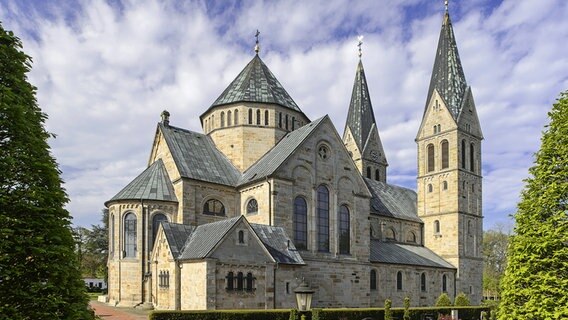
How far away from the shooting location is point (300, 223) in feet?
119

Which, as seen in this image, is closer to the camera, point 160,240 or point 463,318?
point 160,240

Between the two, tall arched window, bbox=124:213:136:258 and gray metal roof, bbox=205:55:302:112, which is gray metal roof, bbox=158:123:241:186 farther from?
tall arched window, bbox=124:213:136:258

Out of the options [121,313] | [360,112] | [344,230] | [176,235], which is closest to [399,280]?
[344,230]

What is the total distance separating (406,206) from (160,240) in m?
31.8

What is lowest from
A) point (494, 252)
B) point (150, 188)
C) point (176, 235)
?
point (494, 252)

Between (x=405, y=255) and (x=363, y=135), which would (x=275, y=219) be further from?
(x=363, y=135)

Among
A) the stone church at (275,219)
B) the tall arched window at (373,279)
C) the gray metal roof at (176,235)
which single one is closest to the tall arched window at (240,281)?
the stone church at (275,219)

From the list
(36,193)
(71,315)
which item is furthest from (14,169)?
(71,315)

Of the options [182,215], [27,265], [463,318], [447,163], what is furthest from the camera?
[447,163]

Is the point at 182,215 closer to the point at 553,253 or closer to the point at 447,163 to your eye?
the point at 553,253

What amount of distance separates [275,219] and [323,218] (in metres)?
4.92

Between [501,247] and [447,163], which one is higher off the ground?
[447,163]

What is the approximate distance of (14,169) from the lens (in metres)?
8.95

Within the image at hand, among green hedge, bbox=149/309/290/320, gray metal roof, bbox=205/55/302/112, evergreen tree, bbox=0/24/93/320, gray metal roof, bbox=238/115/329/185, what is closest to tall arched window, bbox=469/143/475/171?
gray metal roof, bbox=205/55/302/112
